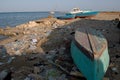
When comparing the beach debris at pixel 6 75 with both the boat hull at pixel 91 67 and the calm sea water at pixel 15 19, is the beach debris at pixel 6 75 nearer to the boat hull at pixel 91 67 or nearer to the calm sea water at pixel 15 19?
the boat hull at pixel 91 67

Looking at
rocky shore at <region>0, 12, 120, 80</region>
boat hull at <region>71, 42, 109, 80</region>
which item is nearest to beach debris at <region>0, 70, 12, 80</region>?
rocky shore at <region>0, 12, 120, 80</region>

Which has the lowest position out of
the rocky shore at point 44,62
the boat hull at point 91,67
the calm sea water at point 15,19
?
the calm sea water at point 15,19

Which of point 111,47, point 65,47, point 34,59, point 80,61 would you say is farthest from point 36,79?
point 111,47

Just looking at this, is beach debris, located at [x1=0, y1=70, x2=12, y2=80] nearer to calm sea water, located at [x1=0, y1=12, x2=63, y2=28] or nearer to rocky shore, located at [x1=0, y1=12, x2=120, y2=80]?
rocky shore, located at [x1=0, y1=12, x2=120, y2=80]

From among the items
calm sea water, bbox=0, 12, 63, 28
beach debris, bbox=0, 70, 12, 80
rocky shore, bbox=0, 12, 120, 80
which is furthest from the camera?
calm sea water, bbox=0, 12, 63, 28

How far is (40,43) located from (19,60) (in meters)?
2.97

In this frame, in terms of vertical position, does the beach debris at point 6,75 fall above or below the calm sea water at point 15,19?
above

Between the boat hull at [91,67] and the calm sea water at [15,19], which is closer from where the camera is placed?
the boat hull at [91,67]

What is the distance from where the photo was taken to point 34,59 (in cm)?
810

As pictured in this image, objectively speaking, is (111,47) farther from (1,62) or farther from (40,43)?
(1,62)

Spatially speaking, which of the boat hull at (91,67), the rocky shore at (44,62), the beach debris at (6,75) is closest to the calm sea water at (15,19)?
the rocky shore at (44,62)

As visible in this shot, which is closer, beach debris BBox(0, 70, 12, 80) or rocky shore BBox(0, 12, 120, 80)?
beach debris BBox(0, 70, 12, 80)

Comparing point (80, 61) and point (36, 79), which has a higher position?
point (80, 61)

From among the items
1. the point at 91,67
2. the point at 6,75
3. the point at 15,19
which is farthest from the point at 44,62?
the point at 15,19
